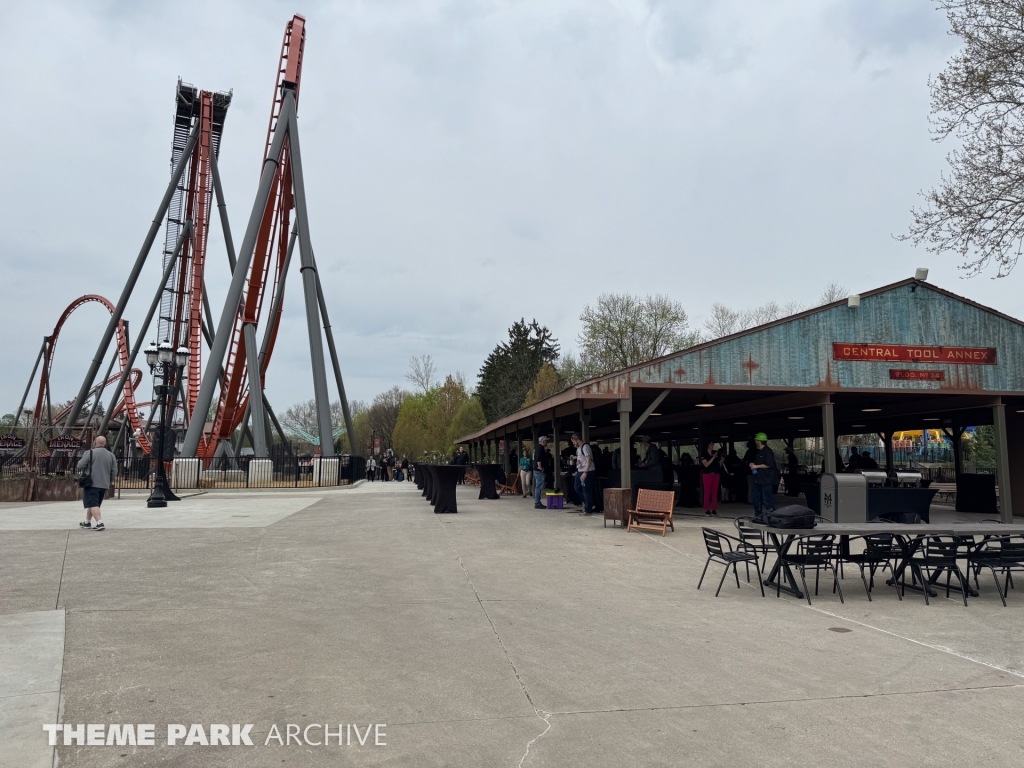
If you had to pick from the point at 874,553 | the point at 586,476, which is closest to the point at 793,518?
the point at 874,553

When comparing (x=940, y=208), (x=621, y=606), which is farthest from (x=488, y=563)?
(x=940, y=208)

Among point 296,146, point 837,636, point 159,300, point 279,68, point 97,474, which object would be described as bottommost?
point 837,636

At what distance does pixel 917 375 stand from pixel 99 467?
17.0m

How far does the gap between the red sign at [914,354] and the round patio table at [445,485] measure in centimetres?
887

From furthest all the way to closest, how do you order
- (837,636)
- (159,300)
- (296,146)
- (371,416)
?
(371,416), (159,300), (296,146), (837,636)

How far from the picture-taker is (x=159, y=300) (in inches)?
1480

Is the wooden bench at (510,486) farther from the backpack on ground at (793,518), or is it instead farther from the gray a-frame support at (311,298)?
the backpack on ground at (793,518)

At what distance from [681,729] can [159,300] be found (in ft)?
129

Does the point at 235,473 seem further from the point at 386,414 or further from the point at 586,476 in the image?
the point at 386,414

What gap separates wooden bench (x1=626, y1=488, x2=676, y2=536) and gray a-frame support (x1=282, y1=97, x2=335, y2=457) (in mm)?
18439

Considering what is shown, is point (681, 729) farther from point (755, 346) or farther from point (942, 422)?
point (942, 422)

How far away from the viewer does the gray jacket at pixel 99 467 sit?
12.6m

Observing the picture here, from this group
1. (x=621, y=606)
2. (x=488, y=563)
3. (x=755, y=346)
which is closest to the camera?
(x=621, y=606)

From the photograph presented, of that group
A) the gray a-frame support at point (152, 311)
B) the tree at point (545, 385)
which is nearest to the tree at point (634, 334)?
the tree at point (545, 385)
